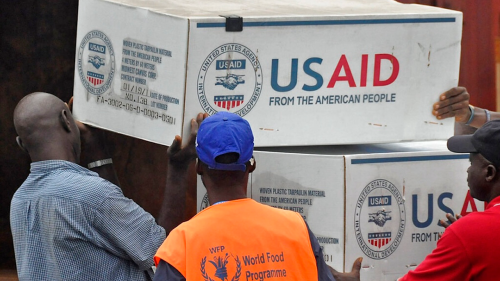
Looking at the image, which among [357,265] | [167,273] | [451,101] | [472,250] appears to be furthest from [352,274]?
[167,273]

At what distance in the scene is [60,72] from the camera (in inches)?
143

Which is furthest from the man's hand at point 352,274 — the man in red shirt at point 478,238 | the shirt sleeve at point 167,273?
the shirt sleeve at point 167,273

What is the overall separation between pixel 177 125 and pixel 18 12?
156cm

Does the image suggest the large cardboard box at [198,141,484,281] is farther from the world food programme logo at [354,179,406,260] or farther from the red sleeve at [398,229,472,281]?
the red sleeve at [398,229,472,281]

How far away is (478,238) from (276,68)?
0.95 m

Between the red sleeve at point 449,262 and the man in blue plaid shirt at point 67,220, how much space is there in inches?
36.6

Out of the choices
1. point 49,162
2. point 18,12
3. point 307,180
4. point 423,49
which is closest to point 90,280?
point 49,162

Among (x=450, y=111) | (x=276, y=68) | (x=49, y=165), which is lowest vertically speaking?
(x=49, y=165)

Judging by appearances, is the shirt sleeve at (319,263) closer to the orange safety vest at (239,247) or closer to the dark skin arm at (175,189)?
the orange safety vest at (239,247)

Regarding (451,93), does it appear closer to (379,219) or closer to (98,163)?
→ (379,219)

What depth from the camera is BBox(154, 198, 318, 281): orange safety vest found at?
192 centimetres

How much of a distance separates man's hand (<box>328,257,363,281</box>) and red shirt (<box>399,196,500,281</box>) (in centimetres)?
40

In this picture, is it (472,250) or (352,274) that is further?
(352,274)

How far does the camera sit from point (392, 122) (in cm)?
264
